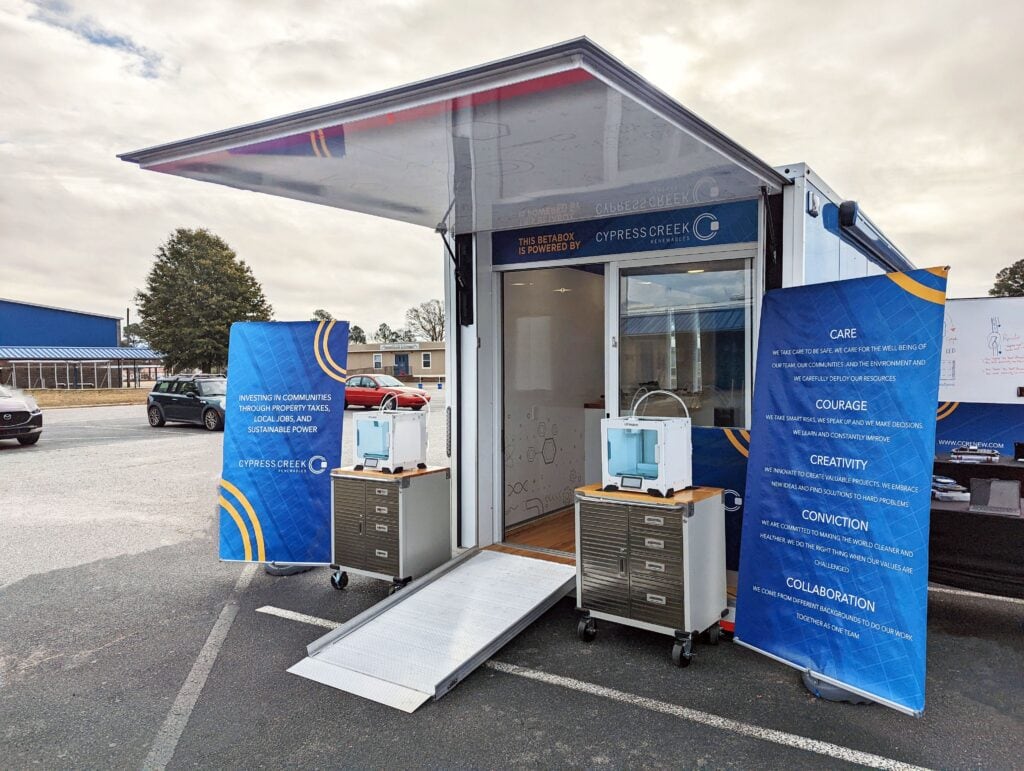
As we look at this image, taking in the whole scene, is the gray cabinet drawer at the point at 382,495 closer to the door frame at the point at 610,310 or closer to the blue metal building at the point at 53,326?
the door frame at the point at 610,310

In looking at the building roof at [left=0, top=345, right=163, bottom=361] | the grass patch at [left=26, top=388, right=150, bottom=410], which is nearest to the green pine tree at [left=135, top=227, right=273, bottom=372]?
the grass patch at [left=26, top=388, right=150, bottom=410]

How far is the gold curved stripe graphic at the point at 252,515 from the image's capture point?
4.42 m

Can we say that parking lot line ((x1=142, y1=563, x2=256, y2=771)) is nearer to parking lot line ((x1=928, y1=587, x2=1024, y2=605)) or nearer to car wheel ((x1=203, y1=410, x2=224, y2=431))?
parking lot line ((x1=928, y1=587, x2=1024, y2=605))

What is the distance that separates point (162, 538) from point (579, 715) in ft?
14.4

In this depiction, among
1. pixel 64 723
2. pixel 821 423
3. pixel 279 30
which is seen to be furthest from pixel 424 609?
pixel 279 30

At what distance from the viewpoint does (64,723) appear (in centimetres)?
268

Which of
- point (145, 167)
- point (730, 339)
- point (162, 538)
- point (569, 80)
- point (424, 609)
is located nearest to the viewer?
point (569, 80)

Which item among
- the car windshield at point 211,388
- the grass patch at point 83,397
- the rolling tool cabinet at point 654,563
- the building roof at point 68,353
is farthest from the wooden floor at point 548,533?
the building roof at point 68,353

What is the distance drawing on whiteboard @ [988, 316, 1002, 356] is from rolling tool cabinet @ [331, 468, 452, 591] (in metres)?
5.06

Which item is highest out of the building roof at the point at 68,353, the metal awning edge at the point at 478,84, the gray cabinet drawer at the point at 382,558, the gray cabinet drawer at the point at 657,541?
the metal awning edge at the point at 478,84

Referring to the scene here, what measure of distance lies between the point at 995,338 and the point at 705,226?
371cm

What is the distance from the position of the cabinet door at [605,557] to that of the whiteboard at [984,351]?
14.0 ft

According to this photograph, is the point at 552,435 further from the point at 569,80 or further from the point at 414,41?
the point at 569,80

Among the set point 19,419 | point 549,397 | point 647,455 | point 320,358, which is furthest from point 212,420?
point 647,455
